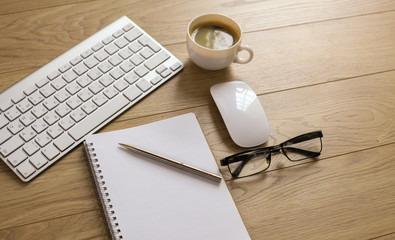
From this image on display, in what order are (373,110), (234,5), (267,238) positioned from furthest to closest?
(234,5)
(373,110)
(267,238)

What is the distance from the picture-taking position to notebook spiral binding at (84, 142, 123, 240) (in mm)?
617

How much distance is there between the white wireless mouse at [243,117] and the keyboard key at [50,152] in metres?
0.31

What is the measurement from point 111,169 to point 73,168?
7cm

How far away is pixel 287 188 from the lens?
0.70m

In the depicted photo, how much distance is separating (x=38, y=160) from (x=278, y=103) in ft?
1.54

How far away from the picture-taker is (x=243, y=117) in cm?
73

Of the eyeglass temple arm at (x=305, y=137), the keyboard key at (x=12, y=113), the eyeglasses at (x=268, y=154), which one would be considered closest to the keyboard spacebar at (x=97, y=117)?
the keyboard key at (x=12, y=113)

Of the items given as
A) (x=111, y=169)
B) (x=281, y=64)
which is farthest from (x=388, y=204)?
(x=111, y=169)

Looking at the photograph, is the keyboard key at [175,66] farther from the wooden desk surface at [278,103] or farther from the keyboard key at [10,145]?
the keyboard key at [10,145]

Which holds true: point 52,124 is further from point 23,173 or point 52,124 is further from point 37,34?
point 37,34

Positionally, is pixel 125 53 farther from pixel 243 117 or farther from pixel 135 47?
pixel 243 117

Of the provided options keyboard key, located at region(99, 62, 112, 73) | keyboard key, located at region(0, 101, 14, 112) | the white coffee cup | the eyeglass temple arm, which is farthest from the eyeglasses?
keyboard key, located at region(0, 101, 14, 112)

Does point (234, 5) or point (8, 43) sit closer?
point (8, 43)

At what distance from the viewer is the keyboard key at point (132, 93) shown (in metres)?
0.77
